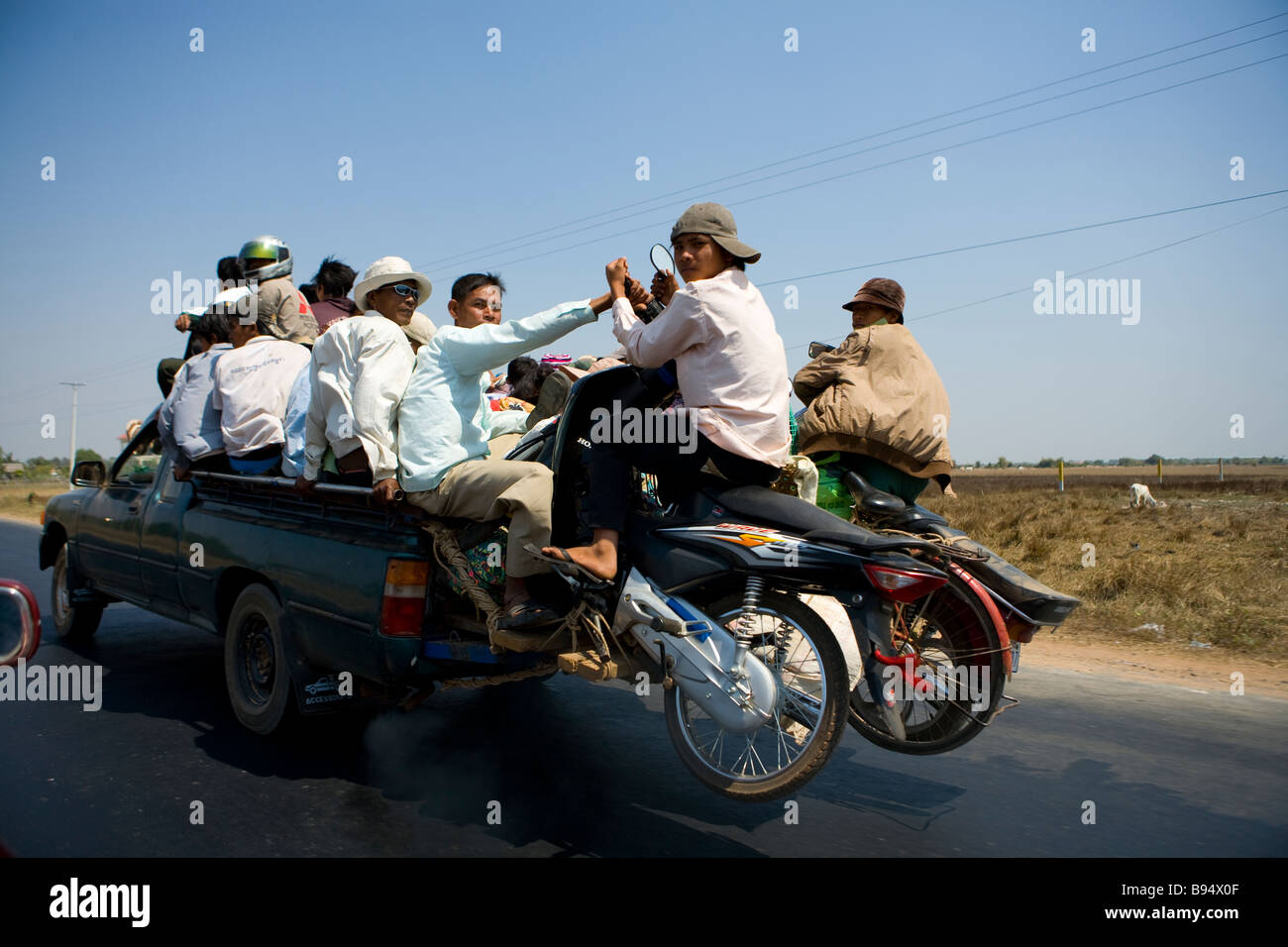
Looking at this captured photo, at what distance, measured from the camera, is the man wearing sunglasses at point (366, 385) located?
15.1ft

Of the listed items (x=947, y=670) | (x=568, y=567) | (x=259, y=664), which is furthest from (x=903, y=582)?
(x=259, y=664)

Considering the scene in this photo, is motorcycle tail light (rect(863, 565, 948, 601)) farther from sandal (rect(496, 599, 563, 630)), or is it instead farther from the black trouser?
sandal (rect(496, 599, 563, 630))

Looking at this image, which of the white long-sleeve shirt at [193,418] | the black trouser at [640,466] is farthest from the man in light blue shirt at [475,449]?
the white long-sleeve shirt at [193,418]

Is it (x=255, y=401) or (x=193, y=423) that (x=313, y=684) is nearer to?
(x=255, y=401)

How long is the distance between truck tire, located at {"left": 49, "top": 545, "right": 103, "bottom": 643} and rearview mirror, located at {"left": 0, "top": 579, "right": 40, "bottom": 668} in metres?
6.12

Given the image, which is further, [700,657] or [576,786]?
[576,786]

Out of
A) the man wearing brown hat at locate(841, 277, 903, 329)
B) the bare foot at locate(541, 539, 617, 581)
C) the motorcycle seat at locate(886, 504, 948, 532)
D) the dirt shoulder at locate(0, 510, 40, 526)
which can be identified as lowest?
the dirt shoulder at locate(0, 510, 40, 526)

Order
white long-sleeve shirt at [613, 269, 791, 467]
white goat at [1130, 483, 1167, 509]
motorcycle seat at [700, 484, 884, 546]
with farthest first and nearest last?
1. white goat at [1130, 483, 1167, 509]
2. white long-sleeve shirt at [613, 269, 791, 467]
3. motorcycle seat at [700, 484, 884, 546]

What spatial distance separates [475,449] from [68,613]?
5.02 meters

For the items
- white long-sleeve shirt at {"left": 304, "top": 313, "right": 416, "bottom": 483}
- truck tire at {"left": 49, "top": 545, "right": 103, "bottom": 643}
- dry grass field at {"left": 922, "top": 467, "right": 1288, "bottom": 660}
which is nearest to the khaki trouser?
white long-sleeve shirt at {"left": 304, "top": 313, "right": 416, "bottom": 483}

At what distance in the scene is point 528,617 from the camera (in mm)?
4039

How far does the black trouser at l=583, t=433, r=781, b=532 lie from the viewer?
153 inches
